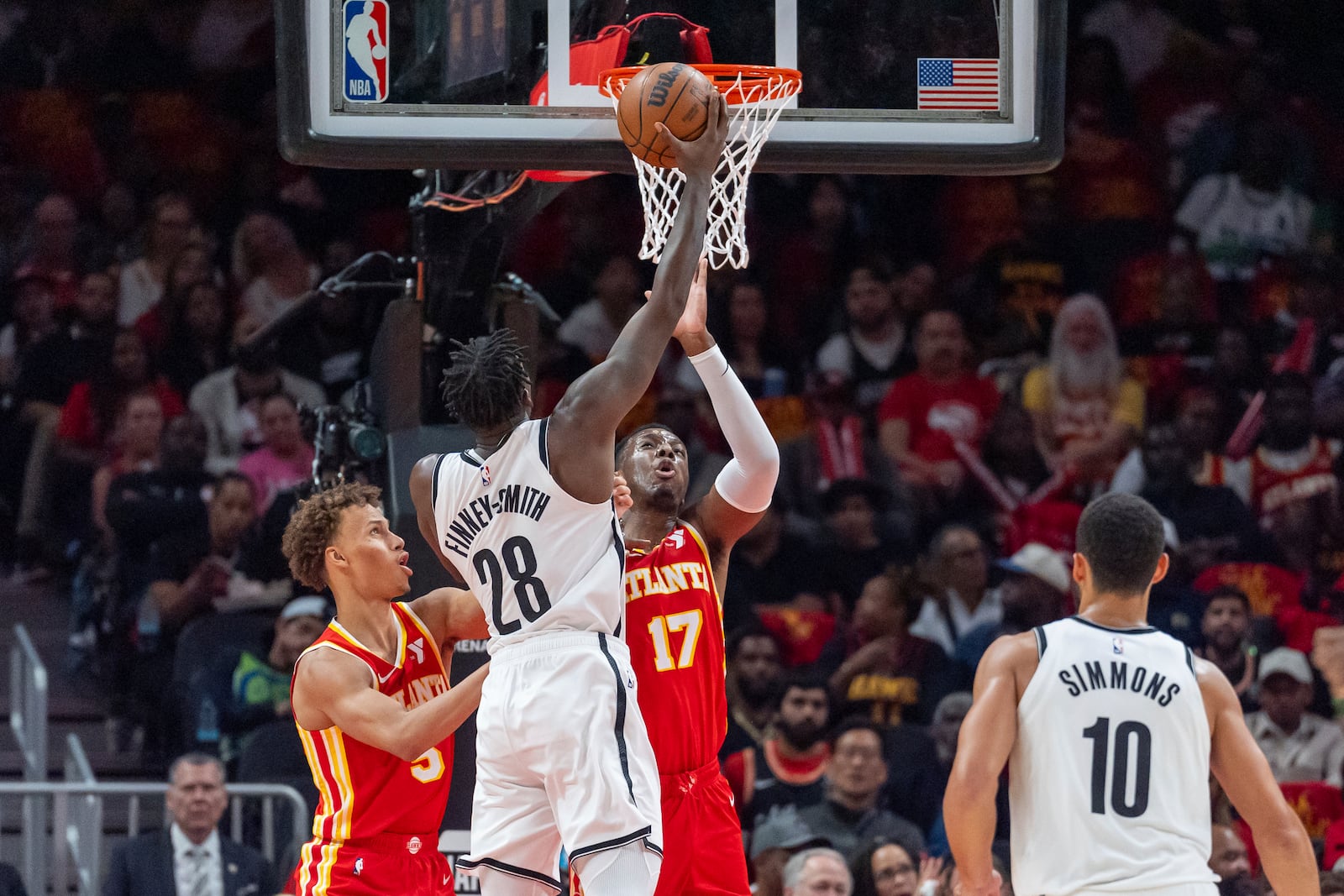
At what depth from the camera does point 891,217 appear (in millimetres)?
10617

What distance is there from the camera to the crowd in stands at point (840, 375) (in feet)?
27.7

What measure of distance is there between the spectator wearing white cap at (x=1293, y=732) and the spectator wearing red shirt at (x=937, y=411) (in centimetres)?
206

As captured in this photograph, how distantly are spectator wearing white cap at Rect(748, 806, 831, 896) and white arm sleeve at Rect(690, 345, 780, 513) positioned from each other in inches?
93.1

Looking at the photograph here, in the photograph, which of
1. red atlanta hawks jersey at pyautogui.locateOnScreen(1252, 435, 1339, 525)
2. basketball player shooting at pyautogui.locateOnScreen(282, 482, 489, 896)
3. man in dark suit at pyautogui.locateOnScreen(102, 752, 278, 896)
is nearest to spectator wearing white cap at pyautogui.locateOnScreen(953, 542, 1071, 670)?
red atlanta hawks jersey at pyautogui.locateOnScreen(1252, 435, 1339, 525)

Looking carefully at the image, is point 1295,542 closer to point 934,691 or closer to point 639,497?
point 934,691

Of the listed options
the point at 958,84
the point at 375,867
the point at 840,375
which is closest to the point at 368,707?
the point at 375,867

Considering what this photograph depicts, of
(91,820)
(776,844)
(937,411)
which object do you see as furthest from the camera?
(937,411)

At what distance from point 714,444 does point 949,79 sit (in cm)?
442

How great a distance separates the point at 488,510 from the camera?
4535 millimetres

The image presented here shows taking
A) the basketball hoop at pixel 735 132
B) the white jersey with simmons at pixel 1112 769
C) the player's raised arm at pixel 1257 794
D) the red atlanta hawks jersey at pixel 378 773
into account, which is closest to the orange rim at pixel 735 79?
the basketball hoop at pixel 735 132

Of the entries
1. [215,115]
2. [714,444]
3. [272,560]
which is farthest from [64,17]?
[714,444]

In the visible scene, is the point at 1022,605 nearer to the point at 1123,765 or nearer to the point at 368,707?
the point at 1123,765

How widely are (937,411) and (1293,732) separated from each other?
99.7 inches

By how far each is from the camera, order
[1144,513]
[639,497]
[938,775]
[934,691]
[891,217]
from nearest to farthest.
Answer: [1144,513] → [639,497] → [938,775] → [934,691] → [891,217]
